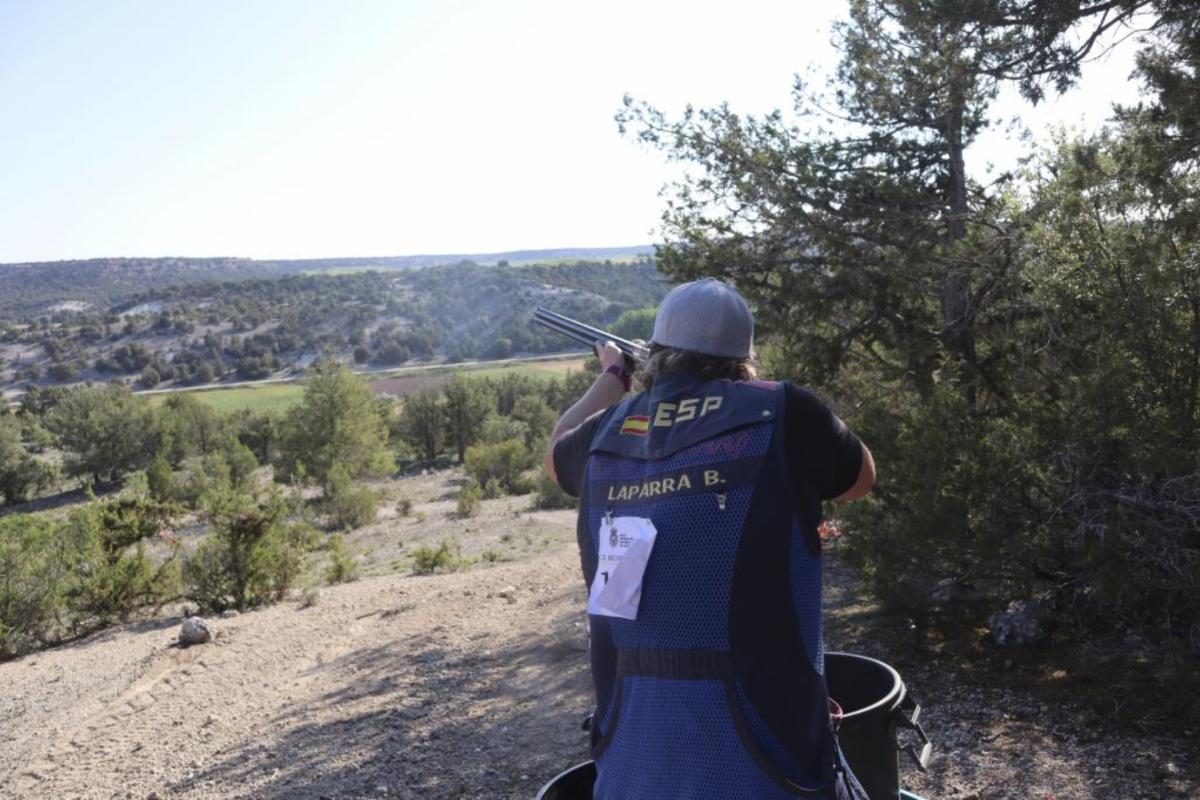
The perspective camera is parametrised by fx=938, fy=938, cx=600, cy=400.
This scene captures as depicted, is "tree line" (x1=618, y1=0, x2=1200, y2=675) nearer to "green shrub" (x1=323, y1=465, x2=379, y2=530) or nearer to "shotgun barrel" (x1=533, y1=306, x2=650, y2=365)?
"shotgun barrel" (x1=533, y1=306, x2=650, y2=365)

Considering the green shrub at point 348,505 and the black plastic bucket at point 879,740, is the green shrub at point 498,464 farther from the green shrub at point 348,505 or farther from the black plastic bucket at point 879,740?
the black plastic bucket at point 879,740

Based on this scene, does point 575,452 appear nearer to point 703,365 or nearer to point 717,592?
point 703,365

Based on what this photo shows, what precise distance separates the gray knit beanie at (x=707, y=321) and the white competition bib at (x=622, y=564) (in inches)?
17.6

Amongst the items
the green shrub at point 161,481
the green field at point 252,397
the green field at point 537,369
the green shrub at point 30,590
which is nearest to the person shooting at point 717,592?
the green shrub at point 30,590

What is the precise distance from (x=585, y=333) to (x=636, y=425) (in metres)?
2.01

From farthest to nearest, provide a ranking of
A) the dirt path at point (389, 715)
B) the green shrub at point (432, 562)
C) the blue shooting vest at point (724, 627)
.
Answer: the green shrub at point (432, 562), the dirt path at point (389, 715), the blue shooting vest at point (724, 627)

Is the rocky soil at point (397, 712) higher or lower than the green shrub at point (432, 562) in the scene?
higher

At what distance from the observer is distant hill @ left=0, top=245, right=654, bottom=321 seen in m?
138

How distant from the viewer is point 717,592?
6.40 feet

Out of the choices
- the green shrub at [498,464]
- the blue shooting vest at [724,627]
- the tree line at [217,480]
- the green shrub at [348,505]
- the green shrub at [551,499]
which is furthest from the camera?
the green shrub at [498,464]

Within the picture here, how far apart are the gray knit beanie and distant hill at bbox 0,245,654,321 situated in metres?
125

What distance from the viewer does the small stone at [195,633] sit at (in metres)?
9.38

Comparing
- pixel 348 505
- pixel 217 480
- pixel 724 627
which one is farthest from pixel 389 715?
pixel 217 480

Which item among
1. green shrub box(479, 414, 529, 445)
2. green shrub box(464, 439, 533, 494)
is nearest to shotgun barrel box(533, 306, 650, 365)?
green shrub box(464, 439, 533, 494)
